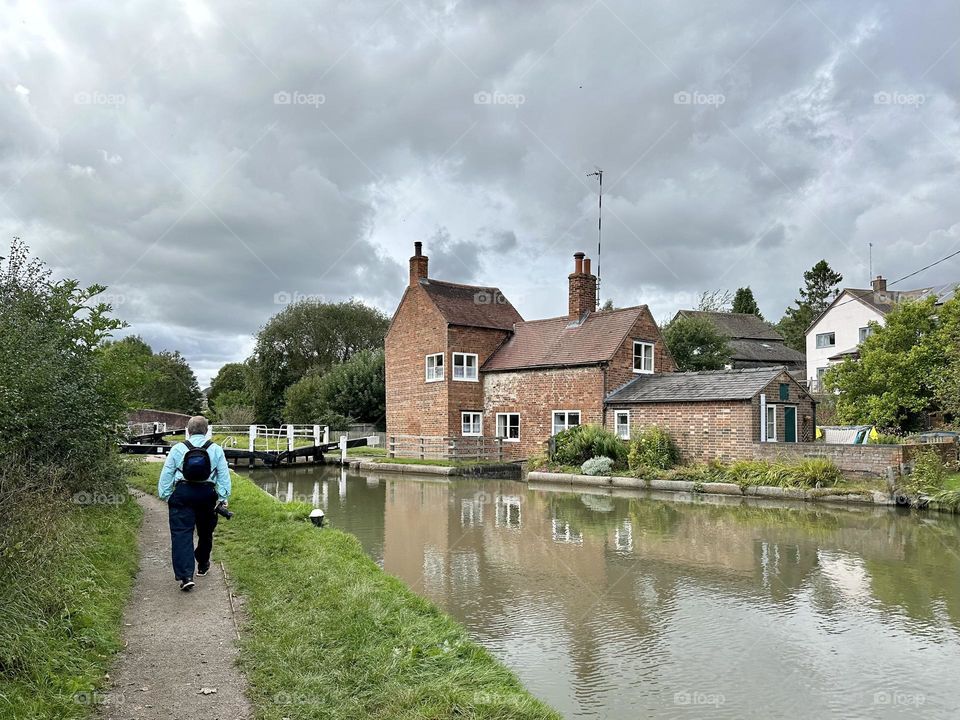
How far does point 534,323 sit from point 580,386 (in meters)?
5.96

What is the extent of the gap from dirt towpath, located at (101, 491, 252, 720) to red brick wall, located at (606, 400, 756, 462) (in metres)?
17.3

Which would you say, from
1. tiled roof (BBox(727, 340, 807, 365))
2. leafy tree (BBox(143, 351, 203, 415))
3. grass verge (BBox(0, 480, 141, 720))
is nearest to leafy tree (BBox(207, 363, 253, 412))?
Answer: leafy tree (BBox(143, 351, 203, 415))

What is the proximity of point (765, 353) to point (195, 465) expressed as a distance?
54134 mm

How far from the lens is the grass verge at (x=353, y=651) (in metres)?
4.84

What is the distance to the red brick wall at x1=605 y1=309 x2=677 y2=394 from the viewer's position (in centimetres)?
2669

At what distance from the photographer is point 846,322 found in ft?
157

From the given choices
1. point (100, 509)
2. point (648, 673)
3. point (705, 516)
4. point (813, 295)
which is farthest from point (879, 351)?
point (813, 295)

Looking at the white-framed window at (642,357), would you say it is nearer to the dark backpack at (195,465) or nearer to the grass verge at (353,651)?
the grass verge at (353,651)

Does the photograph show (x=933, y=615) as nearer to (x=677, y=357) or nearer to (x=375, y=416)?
(x=677, y=357)

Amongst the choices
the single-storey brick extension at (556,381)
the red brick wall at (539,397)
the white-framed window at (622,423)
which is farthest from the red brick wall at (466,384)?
the white-framed window at (622,423)

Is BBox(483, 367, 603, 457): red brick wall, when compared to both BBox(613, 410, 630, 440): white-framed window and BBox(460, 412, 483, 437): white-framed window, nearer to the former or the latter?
BBox(460, 412, 483, 437): white-framed window

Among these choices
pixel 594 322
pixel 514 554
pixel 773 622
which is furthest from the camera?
pixel 594 322

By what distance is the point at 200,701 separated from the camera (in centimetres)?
496

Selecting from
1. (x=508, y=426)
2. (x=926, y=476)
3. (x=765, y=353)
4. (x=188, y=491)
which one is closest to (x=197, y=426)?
(x=188, y=491)
